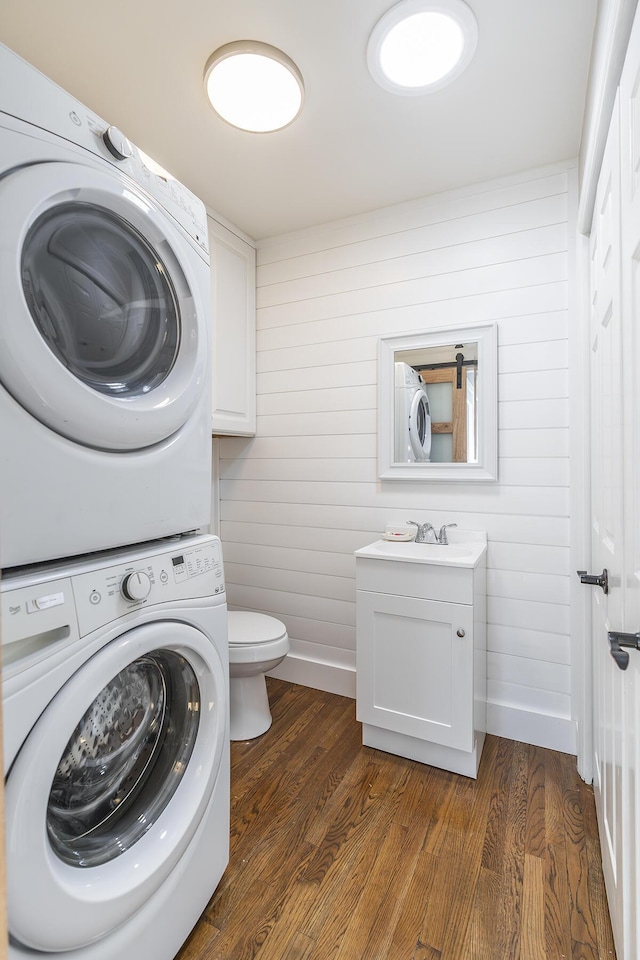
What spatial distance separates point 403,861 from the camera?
1.47m

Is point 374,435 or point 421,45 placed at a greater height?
point 421,45

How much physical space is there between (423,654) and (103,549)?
53.6 inches

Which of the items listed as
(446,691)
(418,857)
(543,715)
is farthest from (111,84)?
(543,715)

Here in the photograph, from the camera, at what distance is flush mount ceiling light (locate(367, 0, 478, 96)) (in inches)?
54.2

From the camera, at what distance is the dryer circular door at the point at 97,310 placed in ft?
2.66

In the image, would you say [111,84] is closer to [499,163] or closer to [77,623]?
[499,163]

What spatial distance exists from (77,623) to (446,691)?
1.46 m

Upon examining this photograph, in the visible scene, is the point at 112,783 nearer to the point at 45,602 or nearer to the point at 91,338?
the point at 45,602

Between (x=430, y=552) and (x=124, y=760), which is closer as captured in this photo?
(x=124, y=760)

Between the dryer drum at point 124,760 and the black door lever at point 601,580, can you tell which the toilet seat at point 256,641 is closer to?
the dryer drum at point 124,760

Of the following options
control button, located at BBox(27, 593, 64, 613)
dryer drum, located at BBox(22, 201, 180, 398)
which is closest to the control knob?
control button, located at BBox(27, 593, 64, 613)

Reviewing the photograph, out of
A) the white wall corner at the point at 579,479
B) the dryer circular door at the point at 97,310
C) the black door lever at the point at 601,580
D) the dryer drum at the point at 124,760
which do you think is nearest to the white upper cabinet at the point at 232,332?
the dryer circular door at the point at 97,310

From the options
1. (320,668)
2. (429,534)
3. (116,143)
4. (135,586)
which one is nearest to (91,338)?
(116,143)

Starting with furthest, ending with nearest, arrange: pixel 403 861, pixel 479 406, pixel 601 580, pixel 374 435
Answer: pixel 374 435 → pixel 479 406 → pixel 403 861 → pixel 601 580
